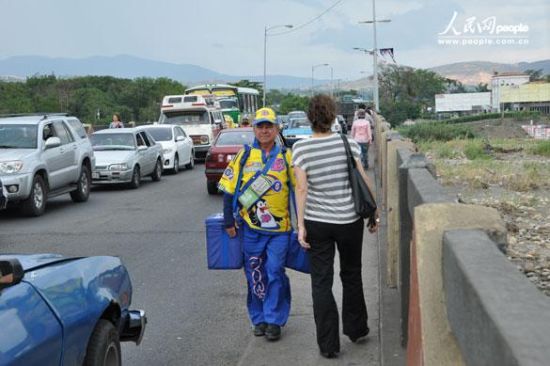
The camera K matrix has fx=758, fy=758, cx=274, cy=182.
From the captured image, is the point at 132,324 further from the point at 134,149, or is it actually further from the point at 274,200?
the point at 134,149

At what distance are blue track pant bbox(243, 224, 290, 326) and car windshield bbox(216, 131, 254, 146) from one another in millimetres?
12180

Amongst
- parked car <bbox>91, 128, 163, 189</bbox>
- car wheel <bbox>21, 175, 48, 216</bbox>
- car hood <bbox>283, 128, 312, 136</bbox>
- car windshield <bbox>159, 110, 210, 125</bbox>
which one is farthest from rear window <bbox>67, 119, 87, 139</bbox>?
car hood <bbox>283, 128, 312, 136</bbox>

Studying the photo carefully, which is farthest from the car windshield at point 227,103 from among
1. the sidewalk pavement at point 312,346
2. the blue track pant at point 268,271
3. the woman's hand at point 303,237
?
the woman's hand at point 303,237

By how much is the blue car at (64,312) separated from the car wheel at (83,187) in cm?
1172

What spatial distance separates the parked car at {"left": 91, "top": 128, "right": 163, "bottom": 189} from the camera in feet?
62.0

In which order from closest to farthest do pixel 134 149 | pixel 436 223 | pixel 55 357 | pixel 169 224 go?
pixel 436 223 → pixel 55 357 → pixel 169 224 → pixel 134 149

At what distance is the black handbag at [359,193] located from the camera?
539 cm

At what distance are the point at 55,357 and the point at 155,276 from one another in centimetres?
524

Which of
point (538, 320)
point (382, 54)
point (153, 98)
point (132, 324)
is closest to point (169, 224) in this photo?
point (132, 324)

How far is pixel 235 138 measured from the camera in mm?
18609

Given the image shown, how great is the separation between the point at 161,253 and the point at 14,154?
5092 mm

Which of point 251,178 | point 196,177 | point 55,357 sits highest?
point 251,178

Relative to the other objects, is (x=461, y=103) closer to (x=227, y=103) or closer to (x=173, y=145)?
(x=227, y=103)

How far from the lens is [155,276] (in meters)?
8.77
